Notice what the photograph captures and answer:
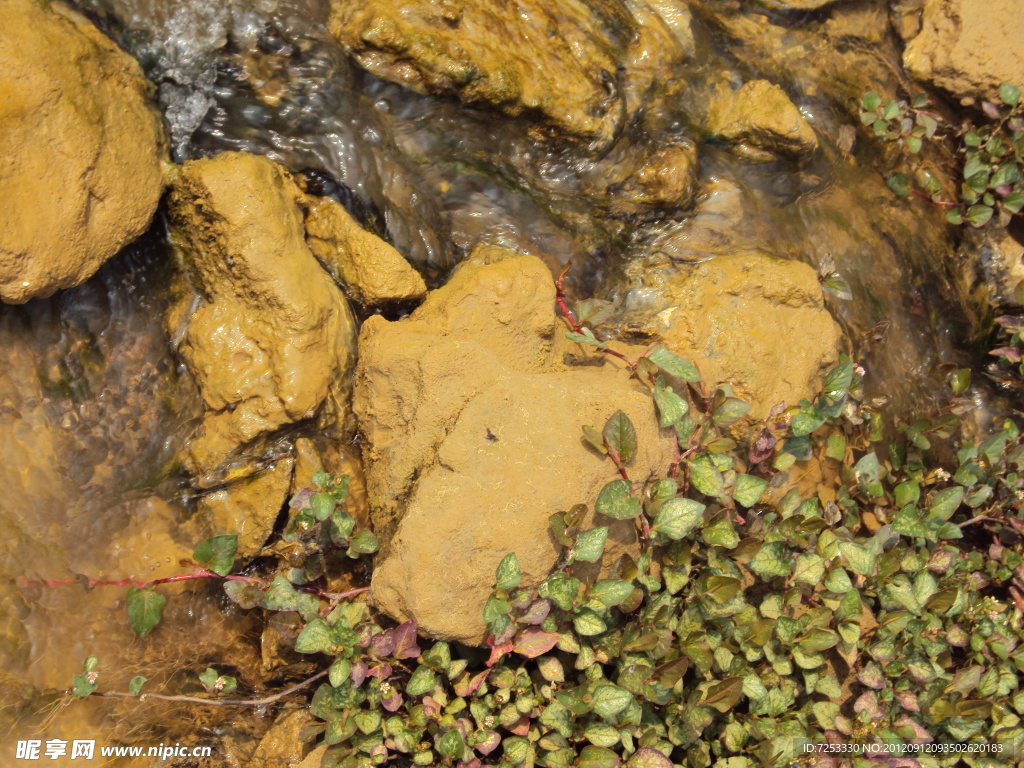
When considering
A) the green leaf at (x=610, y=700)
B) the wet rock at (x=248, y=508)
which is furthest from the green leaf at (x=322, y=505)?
the green leaf at (x=610, y=700)

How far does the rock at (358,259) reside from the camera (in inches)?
125

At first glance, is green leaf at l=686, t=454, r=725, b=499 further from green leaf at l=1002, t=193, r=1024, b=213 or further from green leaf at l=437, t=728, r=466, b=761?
green leaf at l=1002, t=193, r=1024, b=213

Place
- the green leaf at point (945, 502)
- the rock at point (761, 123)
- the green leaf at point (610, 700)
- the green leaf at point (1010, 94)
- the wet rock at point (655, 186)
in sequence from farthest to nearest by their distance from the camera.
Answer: the green leaf at point (1010, 94) → the rock at point (761, 123) → the wet rock at point (655, 186) → the green leaf at point (945, 502) → the green leaf at point (610, 700)

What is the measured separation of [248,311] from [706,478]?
6.51ft

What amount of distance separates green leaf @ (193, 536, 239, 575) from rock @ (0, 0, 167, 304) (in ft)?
3.62

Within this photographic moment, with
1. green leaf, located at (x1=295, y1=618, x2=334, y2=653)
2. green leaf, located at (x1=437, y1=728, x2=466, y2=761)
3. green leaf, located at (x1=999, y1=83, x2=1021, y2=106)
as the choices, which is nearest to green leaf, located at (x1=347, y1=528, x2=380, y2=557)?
green leaf, located at (x1=295, y1=618, x2=334, y2=653)

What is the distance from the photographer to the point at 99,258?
9.13 ft

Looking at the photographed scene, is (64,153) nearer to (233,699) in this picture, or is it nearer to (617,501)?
(233,699)

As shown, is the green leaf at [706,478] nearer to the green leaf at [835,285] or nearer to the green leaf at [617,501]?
the green leaf at [617,501]

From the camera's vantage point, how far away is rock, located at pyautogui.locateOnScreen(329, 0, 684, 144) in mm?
3172

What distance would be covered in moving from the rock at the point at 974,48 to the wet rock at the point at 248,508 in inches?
168

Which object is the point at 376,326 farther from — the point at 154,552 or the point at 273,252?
the point at 154,552

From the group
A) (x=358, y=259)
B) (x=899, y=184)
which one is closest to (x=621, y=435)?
(x=358, y=259)

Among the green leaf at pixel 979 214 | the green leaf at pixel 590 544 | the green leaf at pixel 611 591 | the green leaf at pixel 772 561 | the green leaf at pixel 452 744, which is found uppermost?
the green leaf at pixel 979 214
